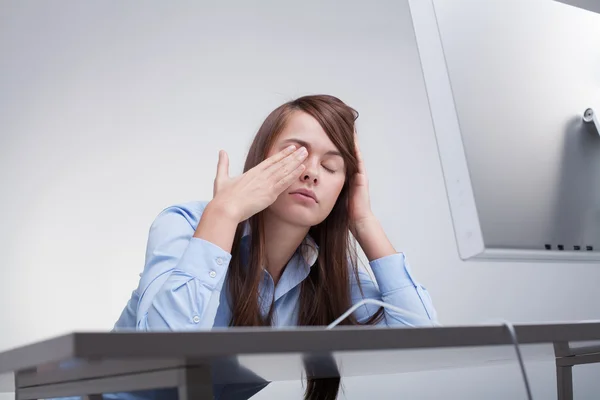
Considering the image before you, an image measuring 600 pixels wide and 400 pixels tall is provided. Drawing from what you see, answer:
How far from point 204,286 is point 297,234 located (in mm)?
528

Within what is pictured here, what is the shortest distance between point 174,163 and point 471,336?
8.00 ft

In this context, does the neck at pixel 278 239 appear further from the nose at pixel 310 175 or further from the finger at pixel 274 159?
the finger at pixel 274 159

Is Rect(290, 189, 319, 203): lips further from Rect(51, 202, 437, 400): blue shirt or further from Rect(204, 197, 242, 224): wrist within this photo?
Rect(204, 197, 242, 224): wrist

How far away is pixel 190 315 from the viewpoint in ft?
3.25

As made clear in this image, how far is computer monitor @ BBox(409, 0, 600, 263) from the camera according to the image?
844 mm

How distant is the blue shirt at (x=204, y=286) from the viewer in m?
1.02

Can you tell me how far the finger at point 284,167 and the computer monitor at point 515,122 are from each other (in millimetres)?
446

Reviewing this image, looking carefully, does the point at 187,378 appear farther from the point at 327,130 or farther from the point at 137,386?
the point at 327,130

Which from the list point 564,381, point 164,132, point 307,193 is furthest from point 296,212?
point 164,132

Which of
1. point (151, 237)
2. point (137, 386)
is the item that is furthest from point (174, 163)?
point (137, 386)

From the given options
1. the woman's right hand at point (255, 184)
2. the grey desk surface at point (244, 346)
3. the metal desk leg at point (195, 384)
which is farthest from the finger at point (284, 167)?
the metal desk leg at point (195, 384)

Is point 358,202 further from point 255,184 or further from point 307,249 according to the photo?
point 255,184

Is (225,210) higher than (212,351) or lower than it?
higher

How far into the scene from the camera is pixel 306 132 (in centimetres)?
157
